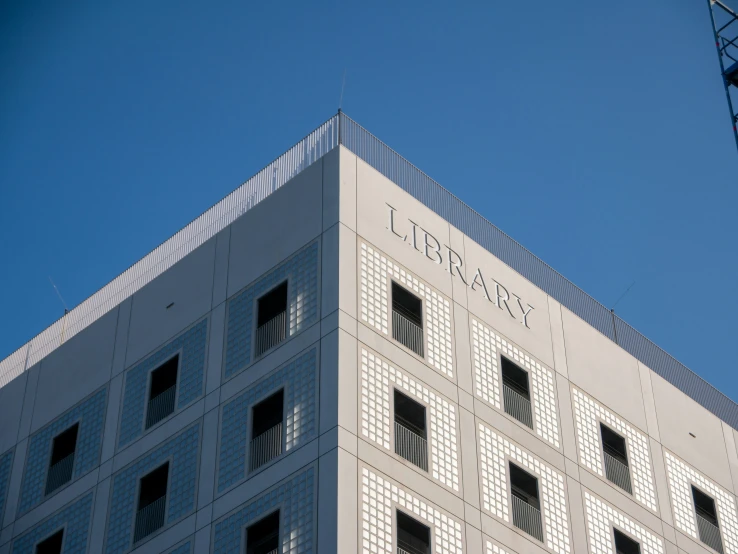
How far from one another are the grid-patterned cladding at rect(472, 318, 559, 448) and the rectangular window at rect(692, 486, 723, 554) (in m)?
9.18

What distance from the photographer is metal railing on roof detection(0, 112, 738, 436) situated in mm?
57000

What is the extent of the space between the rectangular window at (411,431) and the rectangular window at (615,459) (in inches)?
413

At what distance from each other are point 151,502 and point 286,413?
24.5 ft

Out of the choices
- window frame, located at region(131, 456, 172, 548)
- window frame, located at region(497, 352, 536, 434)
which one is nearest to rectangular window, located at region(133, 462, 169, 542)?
window frame, located at region(131, 456, 172, 548)

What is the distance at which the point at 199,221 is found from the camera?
198 feet

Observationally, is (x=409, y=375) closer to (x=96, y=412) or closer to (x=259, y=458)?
(x=259, y=458)

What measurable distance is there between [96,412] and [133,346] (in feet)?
9.66

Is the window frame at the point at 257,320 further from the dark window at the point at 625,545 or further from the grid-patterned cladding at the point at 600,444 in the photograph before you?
the dark window at the point at 625,545

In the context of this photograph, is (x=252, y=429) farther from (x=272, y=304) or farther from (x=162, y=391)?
(x=162, y=391)

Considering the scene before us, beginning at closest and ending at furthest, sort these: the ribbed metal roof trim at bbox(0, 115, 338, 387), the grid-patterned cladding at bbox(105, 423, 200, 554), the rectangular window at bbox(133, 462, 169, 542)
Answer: the grid-patterned cladding at bbox(105, 423, 200, 554) → the rectangular window at bbox(133, 462, 169, 542) → the ribbed metal roof trim at bbox(0, 115, 338, 387)

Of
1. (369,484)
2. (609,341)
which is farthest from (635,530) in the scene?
(369,484)

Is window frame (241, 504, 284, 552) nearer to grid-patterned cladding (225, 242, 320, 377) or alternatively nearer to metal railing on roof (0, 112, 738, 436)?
grid-patterned cladding (225, 242, 320, 377)

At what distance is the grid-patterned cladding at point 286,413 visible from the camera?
49.1 m

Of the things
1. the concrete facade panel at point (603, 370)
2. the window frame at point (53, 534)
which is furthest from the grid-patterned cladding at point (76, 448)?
the concrete facade panel at point (603, 370)
